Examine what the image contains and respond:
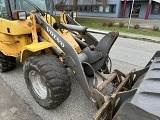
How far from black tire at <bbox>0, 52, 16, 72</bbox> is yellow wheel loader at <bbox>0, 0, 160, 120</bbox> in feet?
0.82

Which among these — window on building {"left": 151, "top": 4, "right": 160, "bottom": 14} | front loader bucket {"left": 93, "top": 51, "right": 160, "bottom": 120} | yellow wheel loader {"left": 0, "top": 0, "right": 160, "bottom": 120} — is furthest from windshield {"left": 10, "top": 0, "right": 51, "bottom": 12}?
window on building {"left": 151, "top": 4, "right": 160, "bottom": 14}

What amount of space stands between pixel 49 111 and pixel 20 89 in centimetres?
101

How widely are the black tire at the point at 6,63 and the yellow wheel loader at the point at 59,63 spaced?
251 millimetres

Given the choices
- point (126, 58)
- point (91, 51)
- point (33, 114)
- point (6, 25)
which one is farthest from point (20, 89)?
point (126, 58)

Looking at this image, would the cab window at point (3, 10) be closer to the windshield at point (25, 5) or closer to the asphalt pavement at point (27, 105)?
the windshield at point (25, 5)

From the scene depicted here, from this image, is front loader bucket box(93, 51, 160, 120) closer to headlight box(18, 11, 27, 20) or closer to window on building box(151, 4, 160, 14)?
headlight box(18, 11, 27, 20)

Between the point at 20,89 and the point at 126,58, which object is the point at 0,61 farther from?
the point at 126,58

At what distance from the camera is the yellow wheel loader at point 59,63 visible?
190cm

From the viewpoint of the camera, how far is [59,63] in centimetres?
240

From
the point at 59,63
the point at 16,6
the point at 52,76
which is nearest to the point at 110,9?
the point at 16,6

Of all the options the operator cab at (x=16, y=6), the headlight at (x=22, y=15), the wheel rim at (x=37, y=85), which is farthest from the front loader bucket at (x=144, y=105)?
the operator cab at (x=16, y=6)

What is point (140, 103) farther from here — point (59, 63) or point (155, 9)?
point (155, 9)

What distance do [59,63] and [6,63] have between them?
2.08 m

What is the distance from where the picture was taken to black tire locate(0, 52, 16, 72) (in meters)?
3.73
